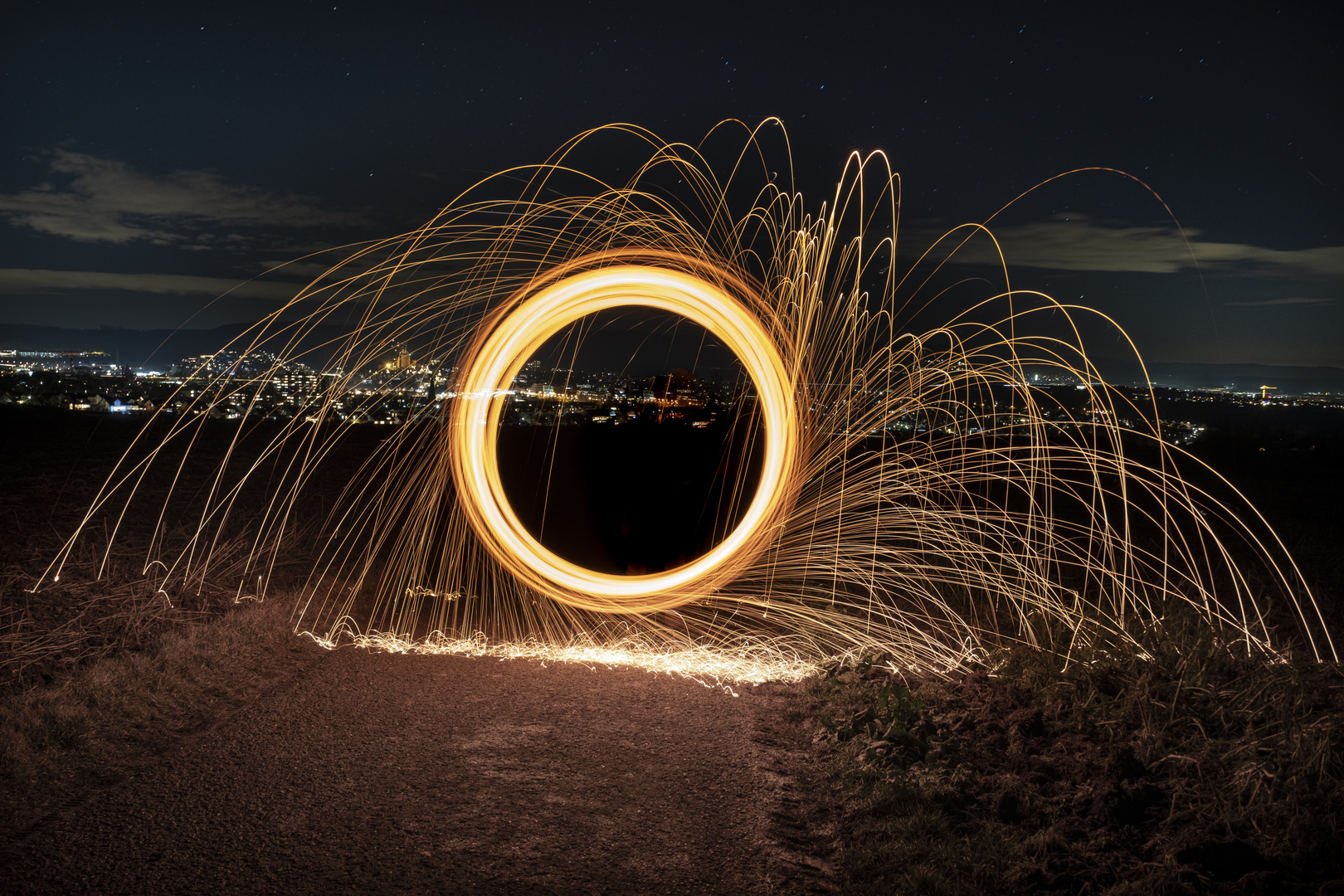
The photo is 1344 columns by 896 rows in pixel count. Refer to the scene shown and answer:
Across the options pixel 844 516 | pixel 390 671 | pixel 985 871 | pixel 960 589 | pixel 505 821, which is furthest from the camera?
pixel 844 516

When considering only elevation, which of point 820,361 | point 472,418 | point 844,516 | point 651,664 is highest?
point 820,361

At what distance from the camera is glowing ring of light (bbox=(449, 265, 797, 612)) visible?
752cm

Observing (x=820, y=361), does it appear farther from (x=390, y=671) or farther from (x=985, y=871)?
(x=985, y=871)

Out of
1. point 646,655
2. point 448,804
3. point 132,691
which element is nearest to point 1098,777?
point 448,804

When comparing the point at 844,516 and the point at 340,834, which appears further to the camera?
the point at 844,516

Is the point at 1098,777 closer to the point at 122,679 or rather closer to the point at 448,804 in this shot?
the point at 448,804

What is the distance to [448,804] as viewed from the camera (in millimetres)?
4238

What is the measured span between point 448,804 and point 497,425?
418 cm

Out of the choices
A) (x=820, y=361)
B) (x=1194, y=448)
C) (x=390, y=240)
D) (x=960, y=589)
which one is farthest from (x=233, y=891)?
(x=1194, y=448)

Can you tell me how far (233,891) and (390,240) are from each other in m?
5.63

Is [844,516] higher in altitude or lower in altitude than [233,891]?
higher

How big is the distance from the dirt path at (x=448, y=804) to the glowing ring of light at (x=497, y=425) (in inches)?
65.0

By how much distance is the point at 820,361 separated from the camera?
335 inches

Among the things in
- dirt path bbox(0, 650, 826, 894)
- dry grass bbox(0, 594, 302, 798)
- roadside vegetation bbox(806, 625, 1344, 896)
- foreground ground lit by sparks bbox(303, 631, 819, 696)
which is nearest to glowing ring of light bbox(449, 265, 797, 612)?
foreground ground lit by sparks bbox(303, 631, 819, 696)
